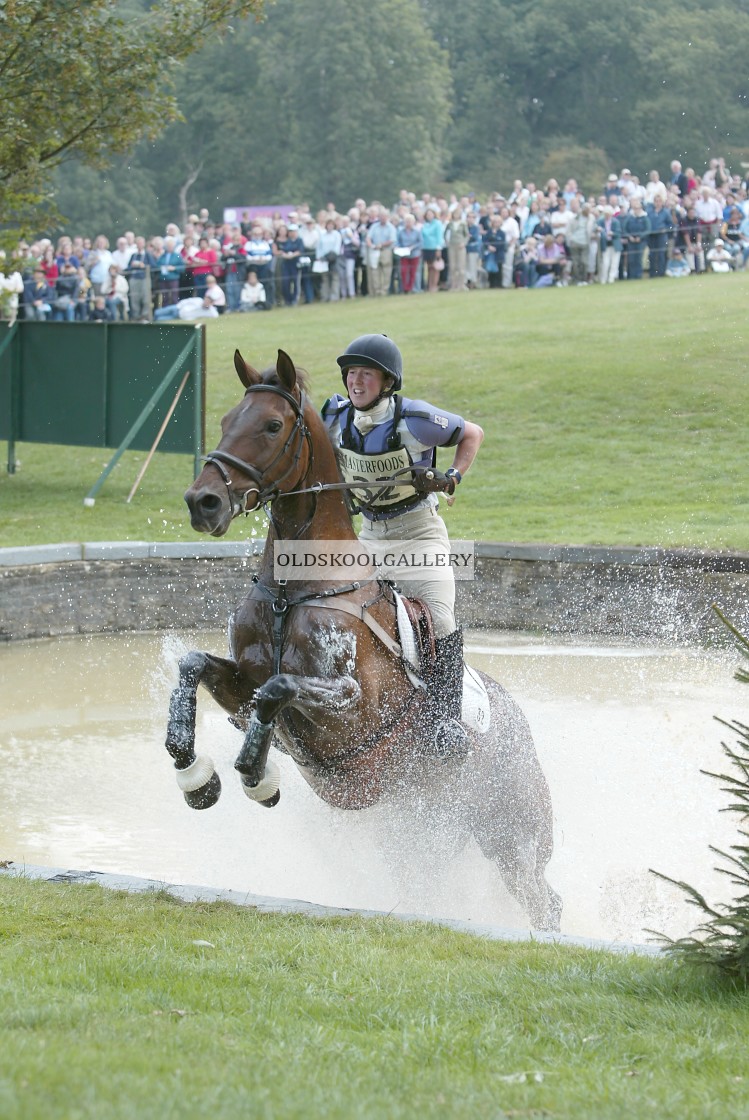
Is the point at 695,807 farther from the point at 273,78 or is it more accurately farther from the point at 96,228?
the point at 273,78

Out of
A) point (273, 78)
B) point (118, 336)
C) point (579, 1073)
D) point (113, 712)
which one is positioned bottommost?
point (113, 712)

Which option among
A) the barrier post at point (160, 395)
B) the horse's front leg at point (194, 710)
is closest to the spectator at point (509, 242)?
the barrier post at point (160, 395)

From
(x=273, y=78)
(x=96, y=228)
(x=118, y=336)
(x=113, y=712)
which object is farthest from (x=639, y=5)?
(x=113, y=712)

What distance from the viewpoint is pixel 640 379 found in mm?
20875

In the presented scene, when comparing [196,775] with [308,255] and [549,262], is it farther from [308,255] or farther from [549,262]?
[549,262]

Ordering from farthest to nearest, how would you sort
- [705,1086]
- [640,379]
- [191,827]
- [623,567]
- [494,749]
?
[640,379] → [623,567] → [191,827] → [494,749] → [705,1086]

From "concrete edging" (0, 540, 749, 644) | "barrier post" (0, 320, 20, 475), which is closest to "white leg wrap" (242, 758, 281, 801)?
"concrete edging" (0, 540, 749, 644)

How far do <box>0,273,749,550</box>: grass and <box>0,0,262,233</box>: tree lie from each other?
392 cm

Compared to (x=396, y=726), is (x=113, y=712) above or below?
below

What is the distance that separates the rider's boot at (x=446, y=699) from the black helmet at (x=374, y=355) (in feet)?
4.53

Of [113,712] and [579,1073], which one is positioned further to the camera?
[113,712]

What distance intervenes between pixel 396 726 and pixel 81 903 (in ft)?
5.57

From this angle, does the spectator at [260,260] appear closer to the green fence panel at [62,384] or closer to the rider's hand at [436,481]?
the green fence panel at [62,384]

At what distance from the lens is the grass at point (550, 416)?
15.5 m
